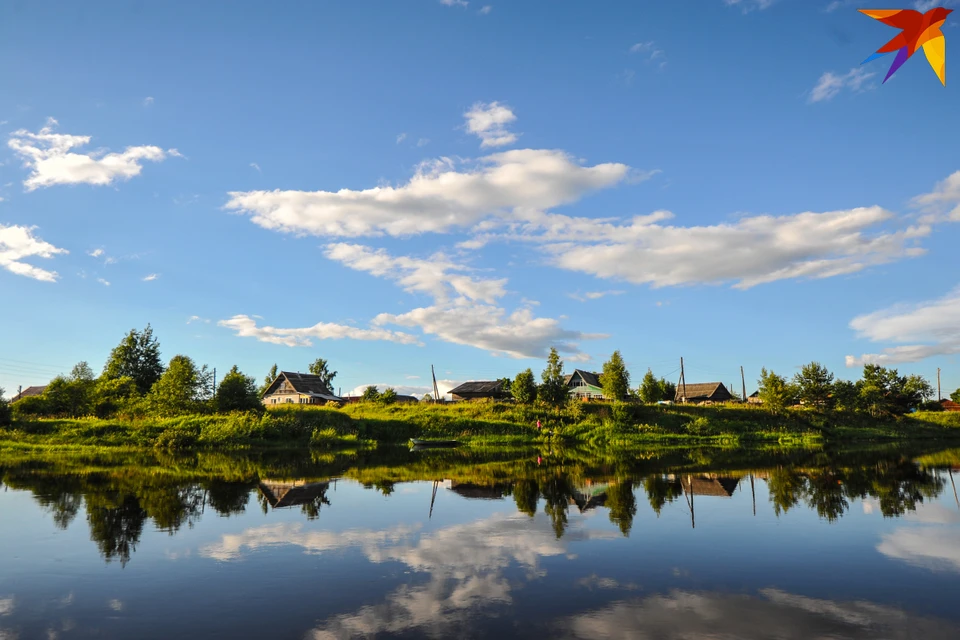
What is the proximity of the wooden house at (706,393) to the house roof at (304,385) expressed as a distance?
62.9 meters

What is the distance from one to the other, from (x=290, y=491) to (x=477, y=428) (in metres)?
33.2

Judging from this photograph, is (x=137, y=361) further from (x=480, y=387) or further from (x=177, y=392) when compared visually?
(x=480, y=387)

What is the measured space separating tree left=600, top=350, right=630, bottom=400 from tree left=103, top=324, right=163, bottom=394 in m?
60.1

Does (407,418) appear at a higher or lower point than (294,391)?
lower

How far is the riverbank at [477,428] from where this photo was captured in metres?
42.2

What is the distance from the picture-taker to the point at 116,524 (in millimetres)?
14891

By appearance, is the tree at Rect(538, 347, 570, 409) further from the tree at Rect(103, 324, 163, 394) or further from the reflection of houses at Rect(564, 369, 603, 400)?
the tree at Rect(103, 324, 163, 394)

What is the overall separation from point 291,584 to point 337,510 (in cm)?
782

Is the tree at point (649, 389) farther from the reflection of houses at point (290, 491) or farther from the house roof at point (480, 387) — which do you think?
the reflection of houses at point (290, 491)

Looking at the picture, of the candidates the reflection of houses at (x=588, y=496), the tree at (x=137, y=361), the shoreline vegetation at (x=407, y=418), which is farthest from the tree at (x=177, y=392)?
the reflection of houses at (x=588, y=496)

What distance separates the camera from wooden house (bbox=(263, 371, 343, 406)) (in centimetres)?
8894

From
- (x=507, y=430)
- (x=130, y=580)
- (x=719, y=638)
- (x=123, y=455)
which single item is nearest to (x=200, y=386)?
(x=123, y=455)

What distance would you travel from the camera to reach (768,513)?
17469mm

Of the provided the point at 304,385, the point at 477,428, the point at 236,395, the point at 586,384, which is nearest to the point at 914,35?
the point at 477,428
